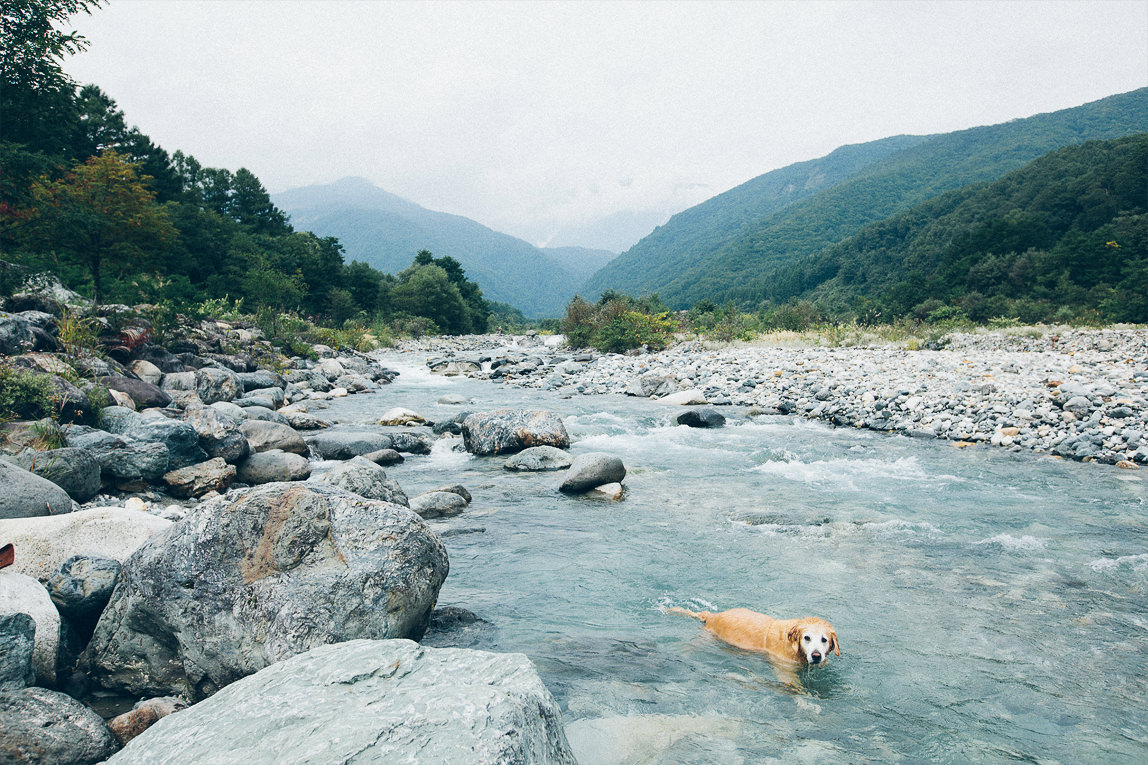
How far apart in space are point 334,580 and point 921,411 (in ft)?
39.2

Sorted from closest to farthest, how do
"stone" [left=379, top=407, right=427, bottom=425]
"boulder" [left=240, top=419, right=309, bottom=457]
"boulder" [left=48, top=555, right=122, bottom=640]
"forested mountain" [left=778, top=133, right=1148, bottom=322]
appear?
1. "boulder" [left=48, top=555, right=122, bottom=640]
2. "boulder" [left=240, top=419, right=309, bottom=457]
3. "stone" [left=379, top=407, right=427, bottom=425]
4. "forested mountain" [left=778, top=133, right=1148, bottom=322]

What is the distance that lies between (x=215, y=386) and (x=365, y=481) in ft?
30.3

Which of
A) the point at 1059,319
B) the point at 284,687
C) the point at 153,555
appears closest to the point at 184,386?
the point at 153,555

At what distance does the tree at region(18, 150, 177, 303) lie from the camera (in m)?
19.4

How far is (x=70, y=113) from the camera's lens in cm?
2114

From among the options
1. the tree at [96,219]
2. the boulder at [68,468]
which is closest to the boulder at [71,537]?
the boulder at [68,468]

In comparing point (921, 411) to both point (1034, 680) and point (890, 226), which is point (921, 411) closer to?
point (1034, 680)

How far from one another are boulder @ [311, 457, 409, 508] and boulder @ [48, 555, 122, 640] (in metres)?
2.12

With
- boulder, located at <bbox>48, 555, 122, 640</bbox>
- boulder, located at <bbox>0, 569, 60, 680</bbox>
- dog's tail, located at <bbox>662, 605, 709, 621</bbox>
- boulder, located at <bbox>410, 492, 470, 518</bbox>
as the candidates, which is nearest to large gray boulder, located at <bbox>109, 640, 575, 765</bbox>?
boulder, located at <bbox>0, 569, 60, 680</bbox>

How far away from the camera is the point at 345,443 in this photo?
987cm

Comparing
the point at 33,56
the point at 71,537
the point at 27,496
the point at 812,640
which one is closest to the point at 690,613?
the point at 812,640

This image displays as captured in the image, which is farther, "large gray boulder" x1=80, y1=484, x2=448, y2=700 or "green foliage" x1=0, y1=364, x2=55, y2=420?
"green foliage" x1=0, y1=364, x2=55, y2=420

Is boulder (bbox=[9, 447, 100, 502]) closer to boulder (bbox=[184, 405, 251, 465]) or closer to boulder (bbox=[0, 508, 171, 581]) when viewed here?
boulder (bbox=[184, 405, 251, 465])

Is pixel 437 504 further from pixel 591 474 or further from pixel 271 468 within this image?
pixel 271 468
